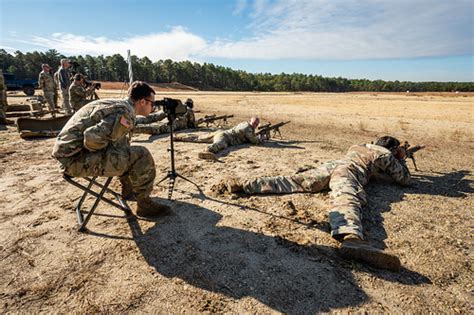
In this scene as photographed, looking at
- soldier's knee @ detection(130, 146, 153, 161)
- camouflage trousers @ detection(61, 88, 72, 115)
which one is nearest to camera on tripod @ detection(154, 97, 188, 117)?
soldier's knee @ detection(130, 146, 153, 161)

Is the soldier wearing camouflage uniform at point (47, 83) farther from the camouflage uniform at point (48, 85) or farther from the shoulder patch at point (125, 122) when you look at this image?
the shoulder patch at point (125, 122)

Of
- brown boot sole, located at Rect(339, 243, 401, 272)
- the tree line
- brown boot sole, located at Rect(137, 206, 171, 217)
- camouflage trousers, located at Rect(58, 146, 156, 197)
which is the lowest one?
brown boot sole, located at Rect(137, 206, 171, 217)

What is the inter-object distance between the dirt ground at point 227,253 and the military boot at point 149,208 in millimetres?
115

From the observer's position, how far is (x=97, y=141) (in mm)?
2889

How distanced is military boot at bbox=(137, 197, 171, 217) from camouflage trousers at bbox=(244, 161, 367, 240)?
137 centimetres

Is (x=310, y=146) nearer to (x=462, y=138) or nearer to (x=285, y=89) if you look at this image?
(x=462, y=138)

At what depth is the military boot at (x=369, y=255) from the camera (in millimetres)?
2678

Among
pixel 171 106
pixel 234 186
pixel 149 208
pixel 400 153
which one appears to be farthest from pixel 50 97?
pixel 400 153

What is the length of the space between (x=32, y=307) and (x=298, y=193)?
11.9ft

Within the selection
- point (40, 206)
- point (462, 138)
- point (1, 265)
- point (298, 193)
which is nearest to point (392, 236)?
point (298, 193)

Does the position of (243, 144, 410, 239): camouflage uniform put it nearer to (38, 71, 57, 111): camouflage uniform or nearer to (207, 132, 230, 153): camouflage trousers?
(207, 132, 230, 153): camouflage trousers

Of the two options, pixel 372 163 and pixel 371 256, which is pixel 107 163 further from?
pixel 372 163

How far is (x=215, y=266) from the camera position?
2.81m

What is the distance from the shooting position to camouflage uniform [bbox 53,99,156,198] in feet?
9.61
